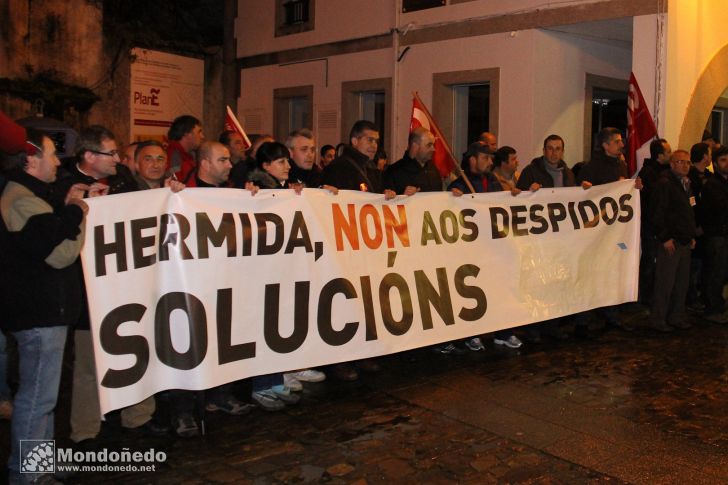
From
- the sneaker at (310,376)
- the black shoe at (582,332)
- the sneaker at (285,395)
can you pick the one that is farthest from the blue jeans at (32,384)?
the black shoe at (582,332)

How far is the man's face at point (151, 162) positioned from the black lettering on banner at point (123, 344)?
1140 mm

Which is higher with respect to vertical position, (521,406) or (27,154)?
(27,154)

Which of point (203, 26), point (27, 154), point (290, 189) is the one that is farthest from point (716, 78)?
point (203, 26)

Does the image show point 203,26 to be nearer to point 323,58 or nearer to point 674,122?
point 323,58

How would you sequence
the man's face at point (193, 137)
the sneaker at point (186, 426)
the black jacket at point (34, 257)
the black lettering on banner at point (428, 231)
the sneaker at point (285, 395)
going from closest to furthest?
the black jacket at point (34, 257), the sneaker at point (186, 426), the sneaker at point (285, 395), the black lettering on banner at point (428, 231), the man's face at point (193, 137)

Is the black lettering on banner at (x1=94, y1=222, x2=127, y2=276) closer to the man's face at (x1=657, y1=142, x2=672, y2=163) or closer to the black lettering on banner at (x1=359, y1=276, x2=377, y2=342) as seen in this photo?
the black lettering on banner at (x1=359, y1=276, x2=377, y2=342)

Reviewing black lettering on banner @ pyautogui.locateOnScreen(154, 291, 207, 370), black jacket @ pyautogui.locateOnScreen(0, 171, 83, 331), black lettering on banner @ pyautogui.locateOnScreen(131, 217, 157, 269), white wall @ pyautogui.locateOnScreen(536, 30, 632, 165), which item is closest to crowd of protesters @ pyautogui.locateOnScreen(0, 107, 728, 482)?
black jacket @ pyautogui.locateOnScreen(0, 171, 83, 331)

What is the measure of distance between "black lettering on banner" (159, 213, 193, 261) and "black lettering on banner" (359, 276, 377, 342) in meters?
1.50

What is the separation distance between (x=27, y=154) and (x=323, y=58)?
1167 cm

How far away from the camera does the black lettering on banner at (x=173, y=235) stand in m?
4.95

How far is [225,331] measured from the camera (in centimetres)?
518

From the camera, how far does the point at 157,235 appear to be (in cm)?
494

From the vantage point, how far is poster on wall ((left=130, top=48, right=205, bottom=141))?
15.4 meters

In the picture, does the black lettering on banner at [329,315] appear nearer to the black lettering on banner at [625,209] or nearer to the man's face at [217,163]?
the man's face at [217,163]
